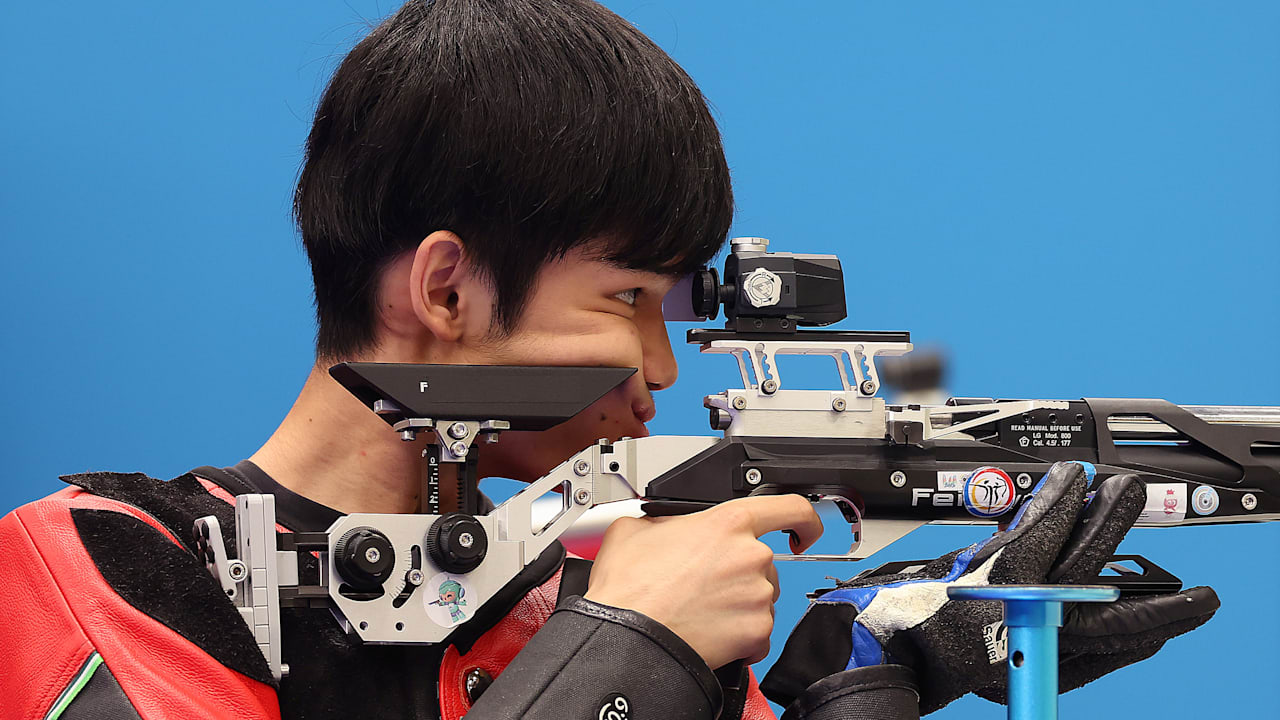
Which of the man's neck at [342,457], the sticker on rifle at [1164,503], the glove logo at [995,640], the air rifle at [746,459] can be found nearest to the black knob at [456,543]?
the air rifle at [746,459]

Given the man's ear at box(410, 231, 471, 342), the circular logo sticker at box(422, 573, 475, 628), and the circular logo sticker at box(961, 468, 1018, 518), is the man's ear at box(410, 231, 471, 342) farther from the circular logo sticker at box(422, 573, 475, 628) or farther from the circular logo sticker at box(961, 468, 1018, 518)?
the circular logo sticker at box(961, 468, 1018, 518)

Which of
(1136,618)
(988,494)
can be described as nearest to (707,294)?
(988,494)

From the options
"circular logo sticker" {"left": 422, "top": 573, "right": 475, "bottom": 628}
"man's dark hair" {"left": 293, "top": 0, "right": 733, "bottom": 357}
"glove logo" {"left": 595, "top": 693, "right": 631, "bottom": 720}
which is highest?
"man's dark hair" {"left": 293, "top": 0, "right": 733, "bottom": 357}

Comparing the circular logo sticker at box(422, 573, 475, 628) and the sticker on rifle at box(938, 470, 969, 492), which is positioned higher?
the sticker on rifle at box(938, 470, 969, 492)

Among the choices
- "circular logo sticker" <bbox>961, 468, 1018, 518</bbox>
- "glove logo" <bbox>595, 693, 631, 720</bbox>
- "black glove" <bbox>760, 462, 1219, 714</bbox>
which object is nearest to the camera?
"glove logo" <bbox>595, 693, 631, 720</bbox>

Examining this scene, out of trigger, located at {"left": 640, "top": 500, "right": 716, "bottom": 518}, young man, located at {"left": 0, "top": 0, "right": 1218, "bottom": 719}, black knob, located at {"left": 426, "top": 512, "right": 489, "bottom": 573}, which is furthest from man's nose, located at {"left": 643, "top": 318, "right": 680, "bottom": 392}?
black knob, located at {"left": 426, "top": 512, "right": 489, "bottom": 573}

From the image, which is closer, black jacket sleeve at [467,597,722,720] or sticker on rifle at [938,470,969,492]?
black jacket sleeve at [467,597,722,720]

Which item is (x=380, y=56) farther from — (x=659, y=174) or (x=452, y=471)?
(x=452, y=471)

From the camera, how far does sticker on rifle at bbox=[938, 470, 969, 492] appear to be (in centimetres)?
105

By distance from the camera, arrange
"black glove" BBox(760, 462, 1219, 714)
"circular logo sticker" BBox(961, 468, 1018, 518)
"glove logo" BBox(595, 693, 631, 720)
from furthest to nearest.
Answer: "circular logo sticker" BBox(961, 468, 1018, 518), "black glove" BBox(760, 462, 1219, 714), "glove logo" BBox(595, 693, 631, 720)

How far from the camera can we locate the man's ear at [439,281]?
100 cm

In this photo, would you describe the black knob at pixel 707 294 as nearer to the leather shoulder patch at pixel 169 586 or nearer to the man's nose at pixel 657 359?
the man's nose at pixel 657 359

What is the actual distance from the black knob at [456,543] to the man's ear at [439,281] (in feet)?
0.57

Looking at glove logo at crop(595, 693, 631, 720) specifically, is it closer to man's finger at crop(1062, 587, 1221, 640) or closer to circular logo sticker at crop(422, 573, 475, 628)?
circular logo sticker at crop(422, 573, 475, 628)
